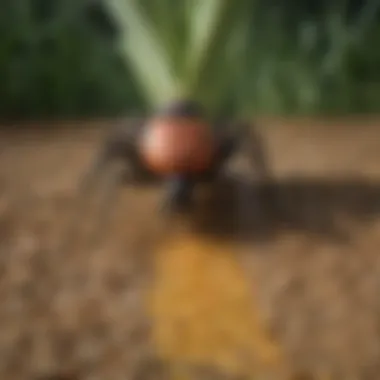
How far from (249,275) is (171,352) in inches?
5.6

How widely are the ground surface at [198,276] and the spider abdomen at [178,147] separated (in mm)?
45

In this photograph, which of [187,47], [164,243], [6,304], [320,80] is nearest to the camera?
[6,304]

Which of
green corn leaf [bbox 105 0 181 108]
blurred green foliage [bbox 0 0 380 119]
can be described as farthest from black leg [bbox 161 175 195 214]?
blurred green foliage [bbox 0 0 380 119]

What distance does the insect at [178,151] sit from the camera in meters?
0.97

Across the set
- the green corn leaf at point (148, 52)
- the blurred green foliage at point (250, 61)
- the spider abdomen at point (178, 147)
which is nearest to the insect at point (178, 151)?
the spider abdomen at point (178, 147)

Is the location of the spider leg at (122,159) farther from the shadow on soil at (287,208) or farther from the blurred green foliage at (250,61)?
the blurred green foliage at (250,61)

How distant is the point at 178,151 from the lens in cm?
97

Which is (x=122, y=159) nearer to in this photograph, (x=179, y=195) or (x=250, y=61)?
(x=179, y=195)

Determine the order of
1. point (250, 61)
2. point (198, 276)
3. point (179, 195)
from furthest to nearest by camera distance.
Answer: point (250, 61)
point (179, 195)
point (198, 276)

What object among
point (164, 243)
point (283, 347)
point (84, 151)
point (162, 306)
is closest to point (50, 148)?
point (84, 151)

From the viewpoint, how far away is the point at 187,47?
1.16 meters

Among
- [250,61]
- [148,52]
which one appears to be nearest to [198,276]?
[148,52]

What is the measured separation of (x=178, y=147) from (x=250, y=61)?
1.45 feet

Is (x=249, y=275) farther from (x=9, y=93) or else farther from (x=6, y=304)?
(x=9, y=93)
